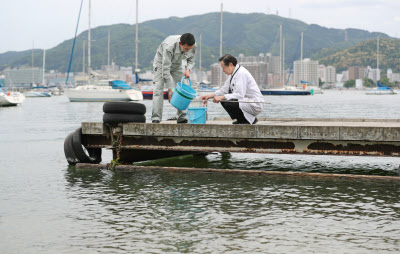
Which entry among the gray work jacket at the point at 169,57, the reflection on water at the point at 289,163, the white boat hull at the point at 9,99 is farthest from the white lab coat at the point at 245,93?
the white boat hull at the point at 9,99

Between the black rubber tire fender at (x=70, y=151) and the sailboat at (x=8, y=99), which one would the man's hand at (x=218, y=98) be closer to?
the black rubber tire fender at (x=70, y=151)

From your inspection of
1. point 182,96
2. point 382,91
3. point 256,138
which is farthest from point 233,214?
point 382,91

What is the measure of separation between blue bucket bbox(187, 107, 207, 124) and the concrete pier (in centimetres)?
47

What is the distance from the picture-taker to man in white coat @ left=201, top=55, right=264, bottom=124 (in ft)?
34.1

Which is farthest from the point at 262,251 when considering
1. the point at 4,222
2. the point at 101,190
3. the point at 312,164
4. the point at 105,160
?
the point at 105,160

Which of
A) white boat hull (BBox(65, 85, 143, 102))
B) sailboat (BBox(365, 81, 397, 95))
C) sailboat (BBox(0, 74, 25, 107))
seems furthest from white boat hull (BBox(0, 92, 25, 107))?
sailboat (BBox(365, 81, 397, 95))

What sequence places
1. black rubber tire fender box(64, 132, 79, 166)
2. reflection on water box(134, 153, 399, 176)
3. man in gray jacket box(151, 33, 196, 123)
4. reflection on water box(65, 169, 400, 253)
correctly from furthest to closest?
reflection on water box(134, 153, 399, 176) → black rubber tire fender box(64, 132, 79, 166) → man in gray jacket box(151, 33, 196, 123) → reflection on water box(65, 169, 400, 253)

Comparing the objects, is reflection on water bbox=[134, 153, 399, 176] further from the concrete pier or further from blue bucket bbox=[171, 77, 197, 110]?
blue bucket bbox=[171, 77, 197, 110]

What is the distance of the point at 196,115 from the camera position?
11.1 metres

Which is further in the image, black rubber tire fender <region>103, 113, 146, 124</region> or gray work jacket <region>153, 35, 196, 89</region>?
gray work jacket <region>153, 35, 196, 89</region>

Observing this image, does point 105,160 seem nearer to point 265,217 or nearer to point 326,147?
point 326,147

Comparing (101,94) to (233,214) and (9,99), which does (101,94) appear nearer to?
(9,99)

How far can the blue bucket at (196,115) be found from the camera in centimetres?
1105

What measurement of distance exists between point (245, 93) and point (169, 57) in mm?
1999
